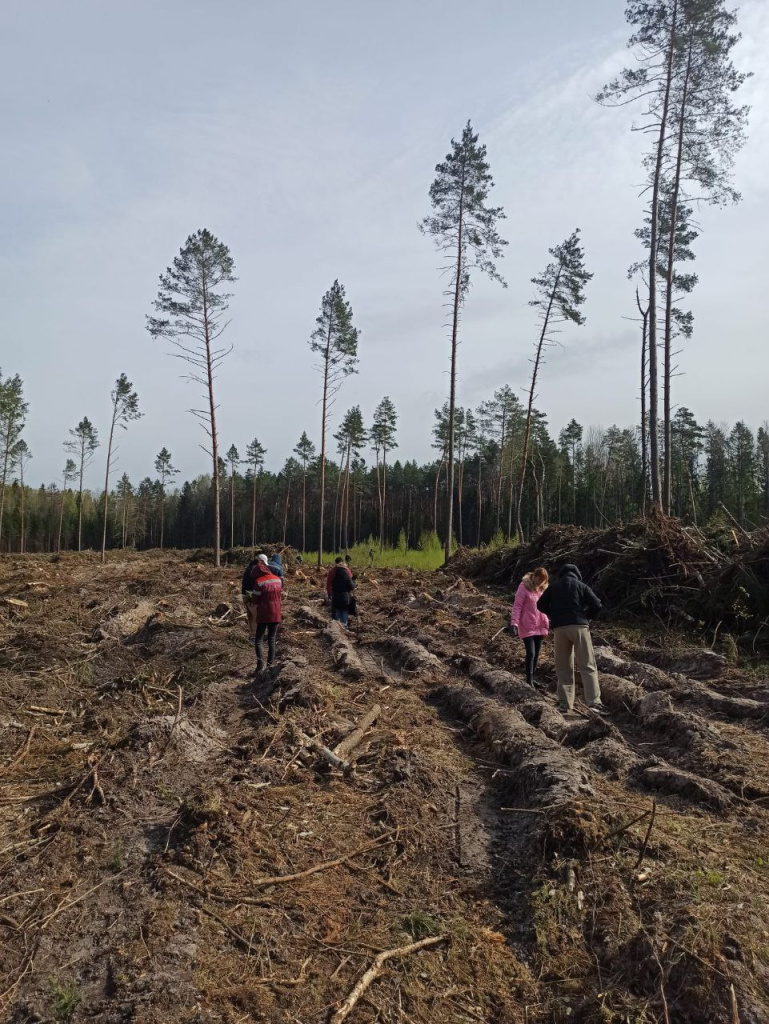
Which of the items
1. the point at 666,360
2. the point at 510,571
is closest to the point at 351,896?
the point at 510,571

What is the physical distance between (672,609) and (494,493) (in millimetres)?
50311

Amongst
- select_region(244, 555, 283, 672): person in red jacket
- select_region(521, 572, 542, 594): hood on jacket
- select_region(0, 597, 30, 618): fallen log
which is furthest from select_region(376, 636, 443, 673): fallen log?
select_region(0, 597, 30, 618): fallen log

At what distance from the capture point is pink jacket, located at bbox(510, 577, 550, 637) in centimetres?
939

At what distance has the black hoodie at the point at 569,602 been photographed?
28.3 ft

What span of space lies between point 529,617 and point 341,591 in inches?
228

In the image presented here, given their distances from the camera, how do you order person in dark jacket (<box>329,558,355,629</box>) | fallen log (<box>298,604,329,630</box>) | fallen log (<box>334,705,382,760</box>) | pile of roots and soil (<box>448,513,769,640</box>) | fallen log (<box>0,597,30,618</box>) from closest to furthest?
1. fallen log (<box>334,705,382,760</box>)
2. pile of roots and soil (<box>448,513,769,640</box>)
3. person in dark jacket (<box>329,558,355,629</box>)
4. fallen log (<box>298,604,329,630</box>)
5. fallen log (<box>0,597,30,618</box>)

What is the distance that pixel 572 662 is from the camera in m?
8.52

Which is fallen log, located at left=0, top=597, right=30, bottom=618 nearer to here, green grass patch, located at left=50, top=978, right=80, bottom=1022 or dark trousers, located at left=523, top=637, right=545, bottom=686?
dark trousers, located at left=523, top=637, right=545, bottom=686

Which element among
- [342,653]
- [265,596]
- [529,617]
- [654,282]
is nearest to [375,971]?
[529,617]

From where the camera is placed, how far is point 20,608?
1581 centimetres

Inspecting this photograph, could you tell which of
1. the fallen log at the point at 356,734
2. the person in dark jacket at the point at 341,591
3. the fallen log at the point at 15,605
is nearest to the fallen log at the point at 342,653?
the person in dark jacket at the point at 341,591

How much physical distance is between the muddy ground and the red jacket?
1025 mm

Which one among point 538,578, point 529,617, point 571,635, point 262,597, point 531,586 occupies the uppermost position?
point 538,578

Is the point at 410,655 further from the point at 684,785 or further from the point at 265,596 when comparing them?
the point at 684,785
